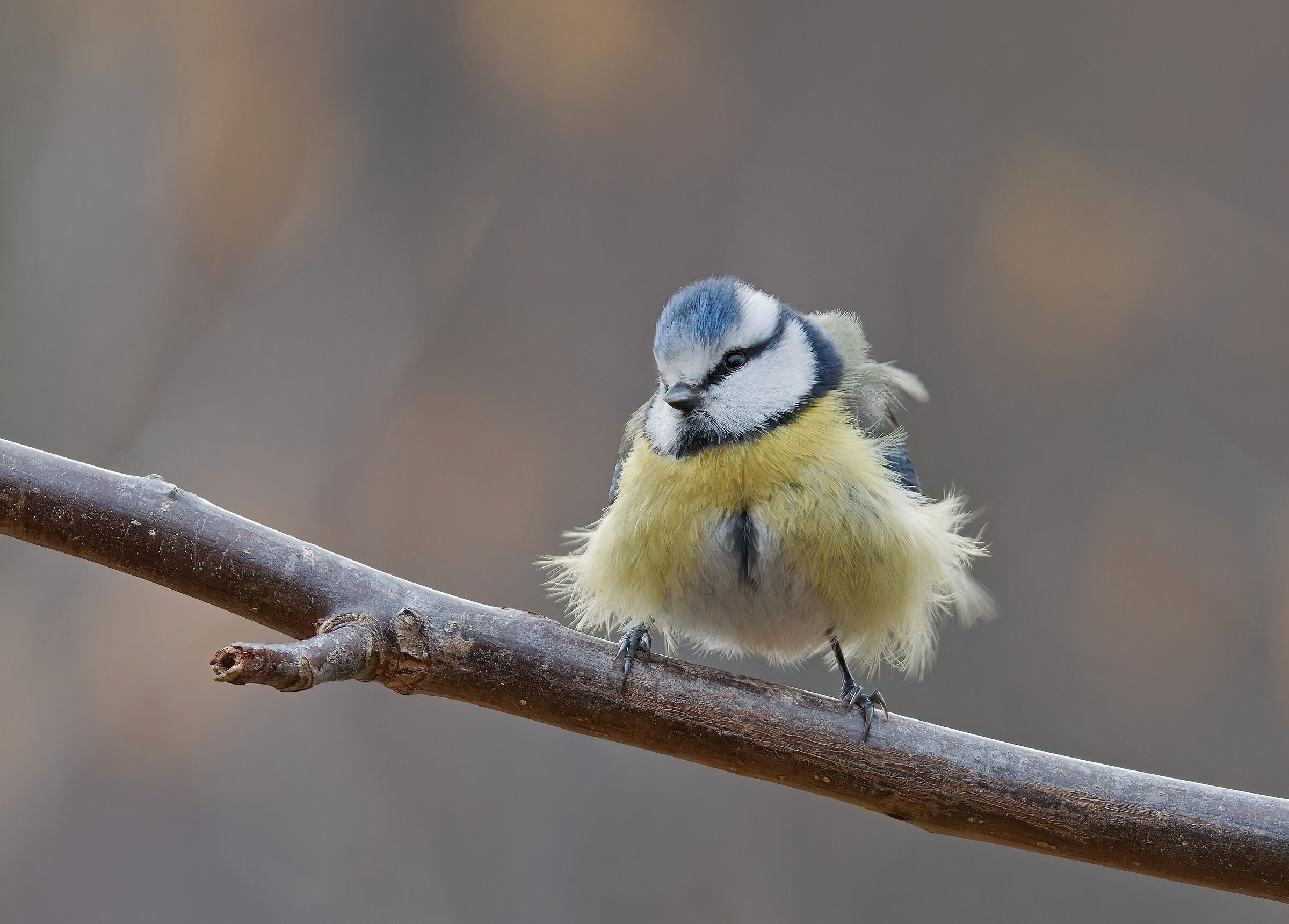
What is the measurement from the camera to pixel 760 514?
1347mm

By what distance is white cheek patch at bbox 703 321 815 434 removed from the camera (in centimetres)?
140

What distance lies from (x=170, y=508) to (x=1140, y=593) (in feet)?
7.33

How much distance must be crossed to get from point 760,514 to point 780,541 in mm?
40

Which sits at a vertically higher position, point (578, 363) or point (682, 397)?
point (682, 397)

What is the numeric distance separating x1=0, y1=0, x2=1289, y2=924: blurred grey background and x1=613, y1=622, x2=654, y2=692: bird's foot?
1387mm

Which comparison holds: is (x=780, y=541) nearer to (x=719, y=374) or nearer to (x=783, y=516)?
(x=783, y=516)

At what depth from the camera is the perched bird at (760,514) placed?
135 cm

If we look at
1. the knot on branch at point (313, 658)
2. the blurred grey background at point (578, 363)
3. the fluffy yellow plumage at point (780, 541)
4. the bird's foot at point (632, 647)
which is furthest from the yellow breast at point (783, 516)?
the blurred grey background at point (578, 363)

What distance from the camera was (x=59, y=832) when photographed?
2436 mm

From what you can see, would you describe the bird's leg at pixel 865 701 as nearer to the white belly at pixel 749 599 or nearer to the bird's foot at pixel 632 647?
the white belly at pixel 749 599

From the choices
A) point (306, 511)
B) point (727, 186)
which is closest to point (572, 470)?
point (306, 511)

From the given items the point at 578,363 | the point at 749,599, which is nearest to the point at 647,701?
the point at 749,599

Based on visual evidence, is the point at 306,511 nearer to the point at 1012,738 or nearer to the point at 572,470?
the point at 572,470

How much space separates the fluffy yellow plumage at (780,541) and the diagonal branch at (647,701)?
161 millimetres
